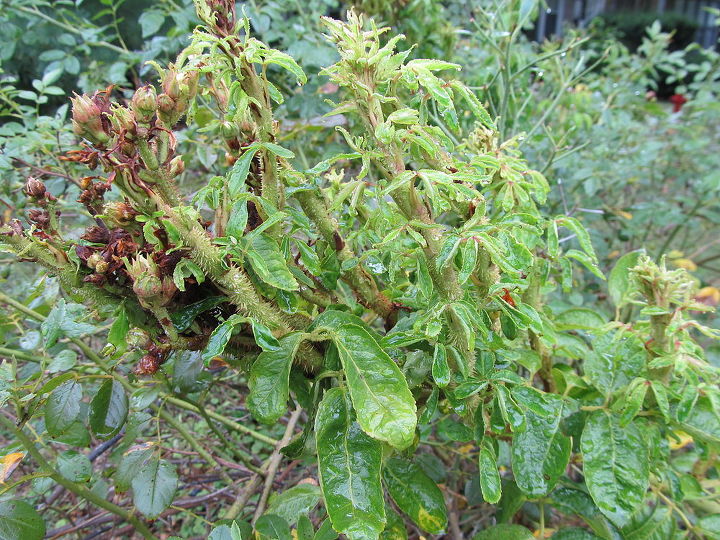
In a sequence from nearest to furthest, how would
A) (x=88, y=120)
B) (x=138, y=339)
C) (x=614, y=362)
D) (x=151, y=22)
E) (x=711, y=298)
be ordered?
(x=88, y=120), (x=138, y=339), (x=614, y=362), (x=151, y=22), (x=711, y=298)

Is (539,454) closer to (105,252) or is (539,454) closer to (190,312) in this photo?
A: (190,312)

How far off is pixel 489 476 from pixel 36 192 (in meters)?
0.74

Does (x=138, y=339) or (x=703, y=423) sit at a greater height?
(x=138, y=339)

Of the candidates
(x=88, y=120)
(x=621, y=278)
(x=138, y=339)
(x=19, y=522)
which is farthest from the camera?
(x=621, y=278)

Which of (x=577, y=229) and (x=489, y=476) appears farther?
(x=577, y=229)

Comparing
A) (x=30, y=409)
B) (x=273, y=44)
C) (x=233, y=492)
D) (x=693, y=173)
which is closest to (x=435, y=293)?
(x=30, y=409)

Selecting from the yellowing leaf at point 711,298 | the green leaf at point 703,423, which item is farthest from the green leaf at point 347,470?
the yellowing leaf at point 711,298

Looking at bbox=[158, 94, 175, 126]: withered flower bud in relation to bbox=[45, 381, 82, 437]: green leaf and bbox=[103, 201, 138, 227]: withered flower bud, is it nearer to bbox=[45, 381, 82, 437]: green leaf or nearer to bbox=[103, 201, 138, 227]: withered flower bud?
bbox=[103, 201, 138, 227]: withered flower bud

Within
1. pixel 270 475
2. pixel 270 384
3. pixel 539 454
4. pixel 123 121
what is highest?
pixel 123 121

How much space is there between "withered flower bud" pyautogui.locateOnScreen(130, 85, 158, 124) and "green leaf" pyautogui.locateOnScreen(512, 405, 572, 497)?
0.70 meters

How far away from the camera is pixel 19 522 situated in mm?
783

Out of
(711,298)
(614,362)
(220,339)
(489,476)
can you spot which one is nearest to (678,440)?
(614,362)

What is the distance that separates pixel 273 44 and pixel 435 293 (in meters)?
1.73

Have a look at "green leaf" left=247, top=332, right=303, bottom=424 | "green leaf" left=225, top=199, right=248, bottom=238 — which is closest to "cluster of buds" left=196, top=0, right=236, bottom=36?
"green leaf" left=225, top=199, right=248, bottom=238
